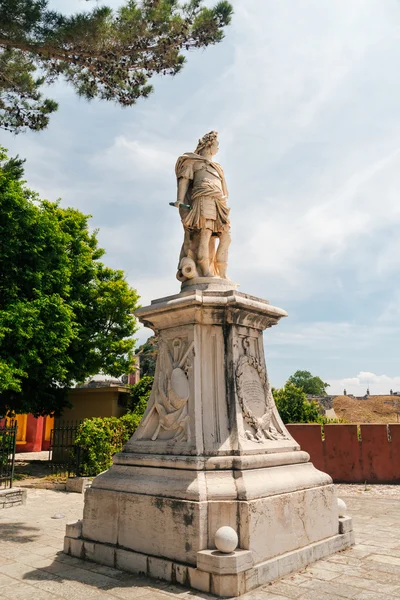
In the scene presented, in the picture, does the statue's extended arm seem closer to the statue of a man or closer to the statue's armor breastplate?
the statue of a man

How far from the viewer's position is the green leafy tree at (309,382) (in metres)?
78.4

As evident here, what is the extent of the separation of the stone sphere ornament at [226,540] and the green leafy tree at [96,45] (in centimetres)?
628

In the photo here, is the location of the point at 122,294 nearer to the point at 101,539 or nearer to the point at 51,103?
the point at 51,103

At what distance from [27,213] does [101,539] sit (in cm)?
1047

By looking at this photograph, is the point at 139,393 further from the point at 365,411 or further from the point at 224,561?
the point at 365,411

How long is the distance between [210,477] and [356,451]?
8459 millimetres

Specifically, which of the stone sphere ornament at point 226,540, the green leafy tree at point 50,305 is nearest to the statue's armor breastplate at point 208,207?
the stone sphere ornament at point 226,540

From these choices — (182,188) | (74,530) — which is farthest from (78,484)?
(182,188)

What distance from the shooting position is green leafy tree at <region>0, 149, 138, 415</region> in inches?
487

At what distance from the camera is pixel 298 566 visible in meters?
4.52

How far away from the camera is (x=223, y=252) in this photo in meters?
5.98

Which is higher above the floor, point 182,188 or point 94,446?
point 182,188

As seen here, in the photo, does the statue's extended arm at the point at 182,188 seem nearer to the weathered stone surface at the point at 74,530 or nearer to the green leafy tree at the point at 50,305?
the weathered stone surface at the point at 74,530

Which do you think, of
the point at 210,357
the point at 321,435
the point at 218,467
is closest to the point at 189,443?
the point at 218,467
